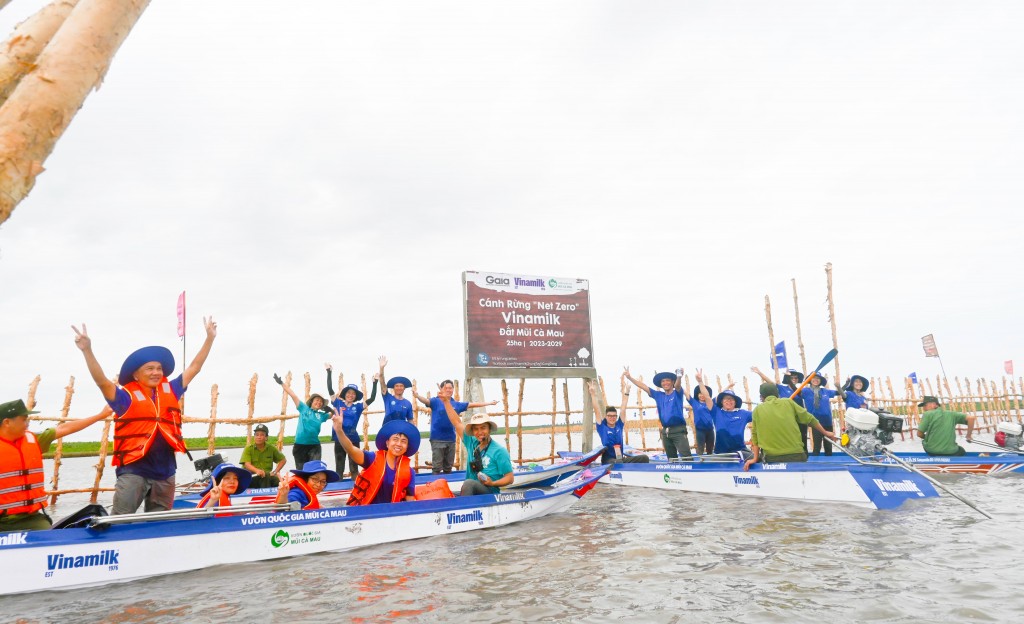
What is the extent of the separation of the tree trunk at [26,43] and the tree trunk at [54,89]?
0.56ft

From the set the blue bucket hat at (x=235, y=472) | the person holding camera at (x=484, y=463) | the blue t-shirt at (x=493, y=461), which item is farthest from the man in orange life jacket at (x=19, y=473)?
the blue t-shirt at (x=493, y=461)

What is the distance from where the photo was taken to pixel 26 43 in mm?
1471

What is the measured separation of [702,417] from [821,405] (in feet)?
8.75

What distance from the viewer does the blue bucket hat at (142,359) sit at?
6324mm

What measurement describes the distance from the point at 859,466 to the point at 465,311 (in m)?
8.66

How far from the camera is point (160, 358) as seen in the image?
254 inches

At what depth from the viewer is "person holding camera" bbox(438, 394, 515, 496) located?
8531 millimetres

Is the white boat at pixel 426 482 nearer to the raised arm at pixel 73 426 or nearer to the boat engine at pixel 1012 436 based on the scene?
the raised arm at pixel 73 426

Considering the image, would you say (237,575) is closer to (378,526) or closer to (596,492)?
(378,526)

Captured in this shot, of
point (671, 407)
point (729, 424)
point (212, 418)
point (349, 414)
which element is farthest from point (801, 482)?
point (212, 418)

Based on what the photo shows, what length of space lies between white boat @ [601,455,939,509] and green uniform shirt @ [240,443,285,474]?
23.6 feet

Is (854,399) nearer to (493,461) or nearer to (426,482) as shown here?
(493,461)

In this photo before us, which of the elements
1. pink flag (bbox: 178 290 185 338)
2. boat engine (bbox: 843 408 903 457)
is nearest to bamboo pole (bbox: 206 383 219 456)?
pink flag (bbox: 178 290 185 338)

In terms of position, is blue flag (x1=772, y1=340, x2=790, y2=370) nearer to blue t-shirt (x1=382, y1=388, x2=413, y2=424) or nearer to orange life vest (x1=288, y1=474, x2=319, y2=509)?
blue t-shirt (x1=382, y1=388, x2=413, y2=424)
